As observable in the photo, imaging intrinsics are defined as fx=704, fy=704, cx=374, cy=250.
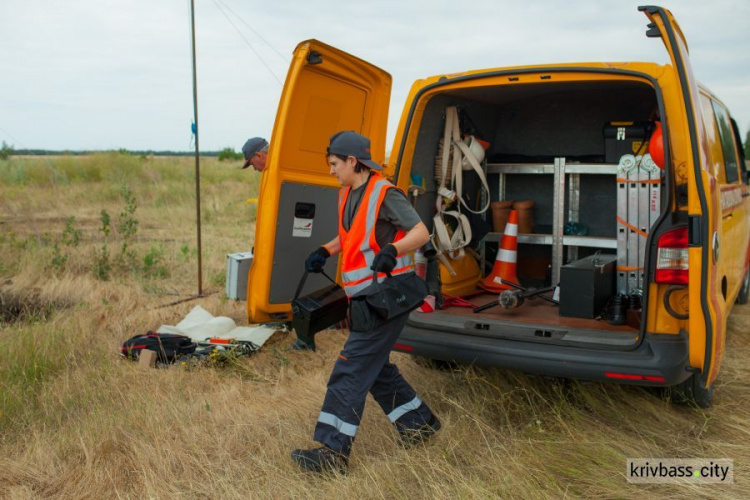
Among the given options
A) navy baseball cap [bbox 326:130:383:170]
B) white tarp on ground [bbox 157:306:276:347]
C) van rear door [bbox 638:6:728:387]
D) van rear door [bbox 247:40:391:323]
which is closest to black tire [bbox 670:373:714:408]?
van rear door [bbox 638:6:728:387]

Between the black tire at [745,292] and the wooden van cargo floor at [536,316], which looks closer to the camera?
the wooden van cargo floor at [536,316]

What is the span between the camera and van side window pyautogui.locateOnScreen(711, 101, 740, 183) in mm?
5170

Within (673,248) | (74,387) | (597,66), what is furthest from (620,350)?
(74,387)

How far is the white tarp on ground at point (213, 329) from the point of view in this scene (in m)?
5.70

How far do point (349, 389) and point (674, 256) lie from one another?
1.78 meters

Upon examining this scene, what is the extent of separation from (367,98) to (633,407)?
294cm

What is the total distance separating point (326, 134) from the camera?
16.7ft

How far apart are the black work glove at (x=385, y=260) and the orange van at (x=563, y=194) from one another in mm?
895

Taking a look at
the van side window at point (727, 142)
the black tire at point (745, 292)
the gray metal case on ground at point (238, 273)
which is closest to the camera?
the van side window at point (727, 142)

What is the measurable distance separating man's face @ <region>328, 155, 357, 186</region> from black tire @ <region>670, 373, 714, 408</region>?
2.15 metres

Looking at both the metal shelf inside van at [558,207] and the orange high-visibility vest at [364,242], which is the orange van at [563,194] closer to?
the metal shelf inside van at [558,207]

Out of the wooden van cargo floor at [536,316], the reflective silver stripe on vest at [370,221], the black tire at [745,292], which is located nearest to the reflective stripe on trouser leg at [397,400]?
the reflective silver stripe on vest at [370,221]

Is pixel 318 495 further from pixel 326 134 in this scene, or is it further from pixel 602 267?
pixel 326 134

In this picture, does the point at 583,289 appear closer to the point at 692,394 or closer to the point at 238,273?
the point at 692,394
